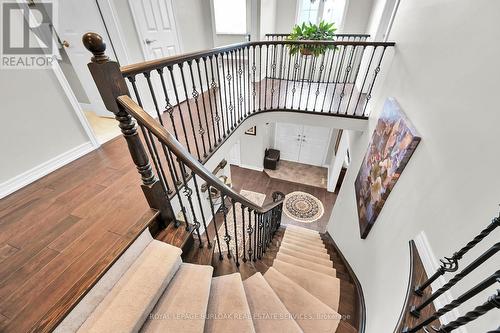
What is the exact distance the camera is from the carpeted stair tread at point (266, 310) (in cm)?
145

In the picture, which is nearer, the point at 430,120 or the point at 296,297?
the point at 430,120

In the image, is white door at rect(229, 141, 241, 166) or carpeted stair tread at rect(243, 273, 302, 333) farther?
white door at rect(229, 141, 241, 166)

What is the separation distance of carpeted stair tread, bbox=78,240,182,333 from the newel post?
1.16 ft

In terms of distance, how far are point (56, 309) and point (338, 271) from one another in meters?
2.80

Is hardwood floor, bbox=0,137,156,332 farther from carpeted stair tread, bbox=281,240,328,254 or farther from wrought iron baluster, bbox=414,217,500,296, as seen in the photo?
carpeted stair tread, bbox=281,240,328,254

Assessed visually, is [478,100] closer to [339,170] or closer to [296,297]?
[296,297]

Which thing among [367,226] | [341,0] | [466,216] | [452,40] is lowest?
[367,226]

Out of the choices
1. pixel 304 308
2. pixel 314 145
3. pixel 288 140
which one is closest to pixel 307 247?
pixel 304 308

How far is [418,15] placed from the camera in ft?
5.78

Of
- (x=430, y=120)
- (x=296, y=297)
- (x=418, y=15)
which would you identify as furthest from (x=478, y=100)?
(x=296, y=297)

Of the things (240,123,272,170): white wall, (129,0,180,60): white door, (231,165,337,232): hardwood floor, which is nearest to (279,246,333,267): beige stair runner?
(231,165,337,232): hardwood floor

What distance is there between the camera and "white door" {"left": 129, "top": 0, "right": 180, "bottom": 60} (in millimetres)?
2602
